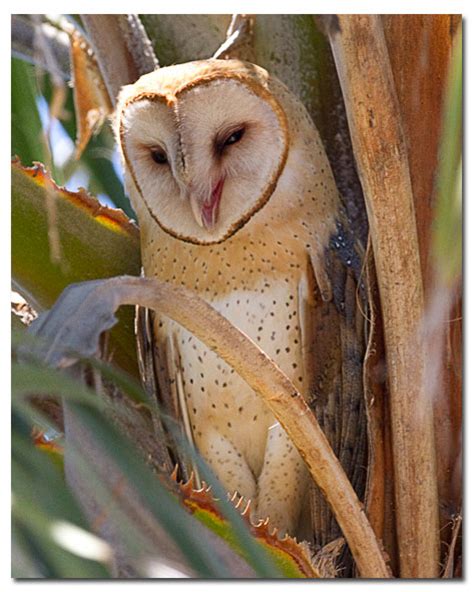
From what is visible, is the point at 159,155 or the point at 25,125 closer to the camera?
the point at 159,155

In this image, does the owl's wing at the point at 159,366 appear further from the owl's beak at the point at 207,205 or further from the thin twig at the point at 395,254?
the thin twig at the point at 395,254

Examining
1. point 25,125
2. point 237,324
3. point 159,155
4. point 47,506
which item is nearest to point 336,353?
point 237,324

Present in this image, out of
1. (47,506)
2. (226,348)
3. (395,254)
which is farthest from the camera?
(395,254)

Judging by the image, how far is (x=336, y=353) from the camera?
1472 mm

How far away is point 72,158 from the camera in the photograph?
157cm

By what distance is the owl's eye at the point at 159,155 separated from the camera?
1445mm

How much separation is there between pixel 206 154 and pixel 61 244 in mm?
254

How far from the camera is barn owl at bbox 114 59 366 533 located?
1445mm

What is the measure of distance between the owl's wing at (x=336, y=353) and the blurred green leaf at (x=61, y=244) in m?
0.28

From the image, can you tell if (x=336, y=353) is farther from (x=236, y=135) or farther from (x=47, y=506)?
(x=47, y=506)

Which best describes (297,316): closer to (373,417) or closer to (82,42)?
(373,417)

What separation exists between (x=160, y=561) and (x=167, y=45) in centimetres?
97

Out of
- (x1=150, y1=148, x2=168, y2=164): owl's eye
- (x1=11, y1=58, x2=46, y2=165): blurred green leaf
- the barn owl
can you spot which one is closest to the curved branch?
the barn owl

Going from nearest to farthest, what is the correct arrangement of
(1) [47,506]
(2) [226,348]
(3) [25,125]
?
(1) [47,506] < (2) [226,348] < (3) [25,125]
